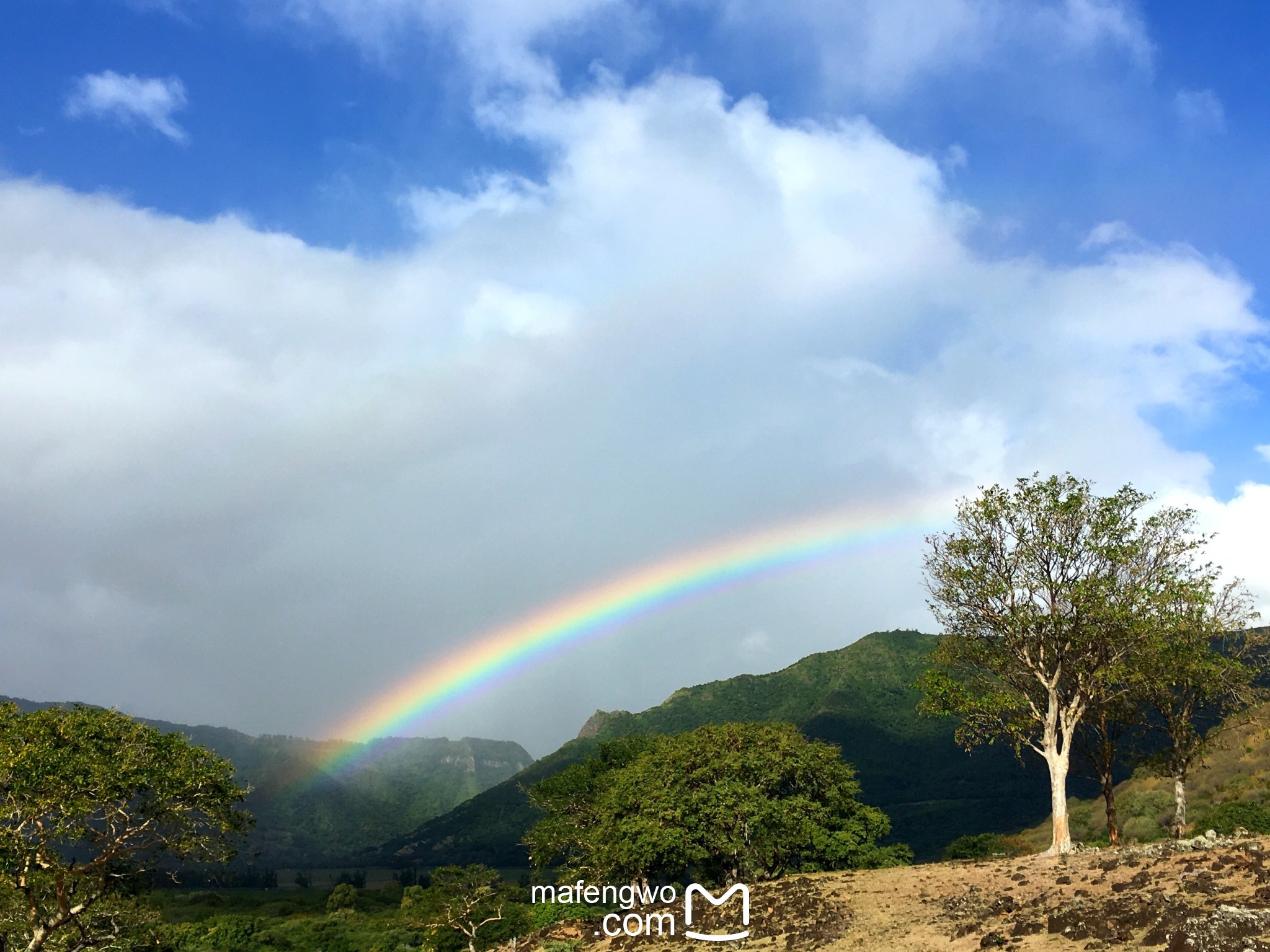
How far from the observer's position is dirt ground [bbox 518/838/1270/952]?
20.0 meters

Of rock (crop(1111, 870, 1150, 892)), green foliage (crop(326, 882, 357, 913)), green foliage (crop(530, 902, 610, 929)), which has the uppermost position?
rock (crop(1111, 870, 1150, 892))

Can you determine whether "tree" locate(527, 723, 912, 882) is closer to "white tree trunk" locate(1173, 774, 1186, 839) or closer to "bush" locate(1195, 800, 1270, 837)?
"white tree trunk" locate(1173, 774, 1186, 839)

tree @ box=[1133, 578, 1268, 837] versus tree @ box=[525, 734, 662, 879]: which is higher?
tree @ box=[1133, 578, 1268, 837]

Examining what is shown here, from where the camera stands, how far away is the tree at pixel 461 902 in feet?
157

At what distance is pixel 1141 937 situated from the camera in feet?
65.6

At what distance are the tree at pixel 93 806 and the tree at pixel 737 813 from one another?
2152cm

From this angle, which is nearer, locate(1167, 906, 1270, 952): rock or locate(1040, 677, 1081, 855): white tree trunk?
locate(1167, 906, 1270, 952): rock

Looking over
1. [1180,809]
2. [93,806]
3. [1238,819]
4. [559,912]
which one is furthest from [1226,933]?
[559,912]

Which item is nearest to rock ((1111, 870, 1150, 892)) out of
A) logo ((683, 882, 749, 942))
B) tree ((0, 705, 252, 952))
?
logo ((683, 882, 749, 942))

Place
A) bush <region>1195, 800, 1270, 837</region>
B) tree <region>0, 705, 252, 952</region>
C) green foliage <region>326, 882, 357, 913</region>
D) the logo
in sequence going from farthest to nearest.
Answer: green foliage <region>326, 882, 357, 913</region>, bush <region>1195, 800, 1270, 837</region>, the logo, tree <region>0, 705, 252, 952</region>

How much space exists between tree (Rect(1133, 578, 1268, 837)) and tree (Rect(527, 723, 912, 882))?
15.6 meters

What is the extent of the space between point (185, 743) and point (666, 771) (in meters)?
25.8

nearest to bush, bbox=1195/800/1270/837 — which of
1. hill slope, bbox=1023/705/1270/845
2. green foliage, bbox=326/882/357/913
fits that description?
hill slope, bbox=1023/705/1270/845

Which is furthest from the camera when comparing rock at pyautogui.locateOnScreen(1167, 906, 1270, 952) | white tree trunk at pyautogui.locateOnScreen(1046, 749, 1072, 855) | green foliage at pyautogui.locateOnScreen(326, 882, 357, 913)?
green foliage at pyautogui.locateOnScreen(326, 882, 357, 913)
